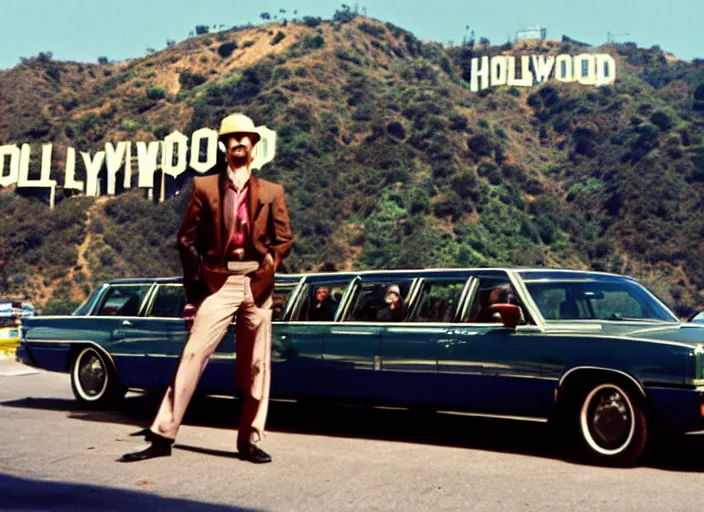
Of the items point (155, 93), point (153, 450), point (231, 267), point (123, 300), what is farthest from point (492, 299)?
point (155, 93)

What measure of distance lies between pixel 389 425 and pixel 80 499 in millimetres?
4249

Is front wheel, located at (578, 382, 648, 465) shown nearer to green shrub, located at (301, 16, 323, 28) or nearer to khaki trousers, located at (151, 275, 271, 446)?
khaki trousers, located at (151, 275, 271, 446)

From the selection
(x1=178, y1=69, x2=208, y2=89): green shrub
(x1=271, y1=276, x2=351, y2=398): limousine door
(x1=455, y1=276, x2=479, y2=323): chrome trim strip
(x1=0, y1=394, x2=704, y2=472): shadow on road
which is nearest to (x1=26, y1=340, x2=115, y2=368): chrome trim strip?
(x1=0, y1=394, x2=704, y2=472): shadow on road

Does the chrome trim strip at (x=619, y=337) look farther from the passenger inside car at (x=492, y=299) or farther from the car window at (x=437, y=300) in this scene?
the car window at (x=437, y=300)

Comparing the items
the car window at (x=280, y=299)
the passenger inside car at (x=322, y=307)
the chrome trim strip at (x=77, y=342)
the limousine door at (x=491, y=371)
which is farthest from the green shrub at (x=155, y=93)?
the limousine door at (x=491, y=371)

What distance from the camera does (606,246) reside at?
76.4 m

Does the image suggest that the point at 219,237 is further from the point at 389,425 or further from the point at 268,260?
the point at 389,425

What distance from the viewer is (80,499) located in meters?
6.36

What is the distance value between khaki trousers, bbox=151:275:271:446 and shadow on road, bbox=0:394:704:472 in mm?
853

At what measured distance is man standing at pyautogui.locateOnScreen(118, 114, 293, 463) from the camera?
738cm

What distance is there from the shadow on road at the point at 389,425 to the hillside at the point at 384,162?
5195 cm

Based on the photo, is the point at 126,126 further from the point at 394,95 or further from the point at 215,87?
the point at 394,95

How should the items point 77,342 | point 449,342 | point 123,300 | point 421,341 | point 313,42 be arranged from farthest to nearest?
1. point 313,42
2. point 123,300
3. point 77,342
4. point 421,341
5. point 449,342

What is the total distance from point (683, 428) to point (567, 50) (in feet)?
410
